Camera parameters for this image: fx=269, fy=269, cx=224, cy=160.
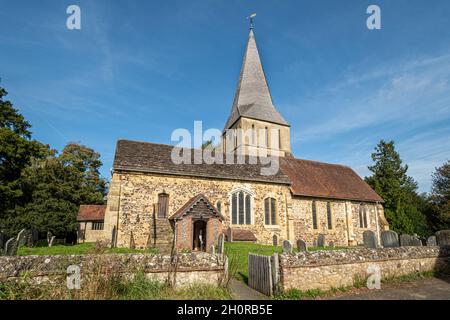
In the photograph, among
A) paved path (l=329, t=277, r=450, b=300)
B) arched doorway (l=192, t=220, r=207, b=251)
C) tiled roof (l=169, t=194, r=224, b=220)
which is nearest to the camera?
paved path (l=329, t=277, r=450, b=300)

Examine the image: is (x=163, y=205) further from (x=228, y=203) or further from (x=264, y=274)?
(x=264, y=274)

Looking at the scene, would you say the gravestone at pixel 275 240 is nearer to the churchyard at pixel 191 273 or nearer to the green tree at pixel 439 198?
the churchyard at pixel 191 273

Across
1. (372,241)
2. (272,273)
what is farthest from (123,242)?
(372,241)

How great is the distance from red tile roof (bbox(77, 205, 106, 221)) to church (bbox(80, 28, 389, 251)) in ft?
1.68

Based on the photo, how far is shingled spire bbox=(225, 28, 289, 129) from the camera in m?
36.3

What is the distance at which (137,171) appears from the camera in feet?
61.9

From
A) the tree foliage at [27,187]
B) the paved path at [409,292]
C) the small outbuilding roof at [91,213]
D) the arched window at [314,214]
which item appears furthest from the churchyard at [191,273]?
the small outbuilding roof at [91,213]

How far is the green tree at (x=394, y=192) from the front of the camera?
26.8m

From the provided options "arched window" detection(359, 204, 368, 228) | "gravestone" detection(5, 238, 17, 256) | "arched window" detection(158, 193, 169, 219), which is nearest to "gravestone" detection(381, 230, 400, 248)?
"arched window" detection(158, 193, 169, 219)

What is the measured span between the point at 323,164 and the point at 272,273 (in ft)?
81.8

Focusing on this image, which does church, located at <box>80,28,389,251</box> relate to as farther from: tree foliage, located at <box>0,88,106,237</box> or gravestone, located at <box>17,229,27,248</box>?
tree foliage, located at <box>0,88,106,237</box>

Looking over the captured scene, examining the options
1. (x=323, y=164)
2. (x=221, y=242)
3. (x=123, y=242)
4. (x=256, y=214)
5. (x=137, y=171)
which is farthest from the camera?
(x=323, y=164)

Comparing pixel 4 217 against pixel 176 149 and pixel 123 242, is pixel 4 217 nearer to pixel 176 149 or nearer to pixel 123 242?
pixel 123 242

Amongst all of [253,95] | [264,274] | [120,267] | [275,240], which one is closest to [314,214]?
[275,240]
